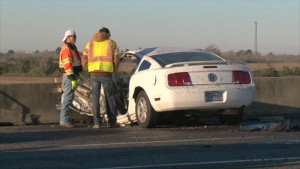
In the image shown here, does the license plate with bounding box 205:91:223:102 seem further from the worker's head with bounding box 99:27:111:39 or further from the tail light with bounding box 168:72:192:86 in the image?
the worker's head with bounding box 99:27:111:39

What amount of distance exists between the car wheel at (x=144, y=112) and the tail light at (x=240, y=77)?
1.39 meters

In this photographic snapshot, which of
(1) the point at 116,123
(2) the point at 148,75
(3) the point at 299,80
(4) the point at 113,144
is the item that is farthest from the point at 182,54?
(3) the point at 299,80

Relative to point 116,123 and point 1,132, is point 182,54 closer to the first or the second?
point 116,123

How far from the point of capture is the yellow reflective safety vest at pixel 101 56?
12.7 meters

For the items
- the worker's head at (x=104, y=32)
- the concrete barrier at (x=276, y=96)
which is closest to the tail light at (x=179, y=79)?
the worker's head at (x=104, y=32)

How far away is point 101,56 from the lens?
12.8m

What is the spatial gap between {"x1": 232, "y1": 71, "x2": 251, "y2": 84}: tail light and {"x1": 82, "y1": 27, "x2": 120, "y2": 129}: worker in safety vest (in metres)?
2.10

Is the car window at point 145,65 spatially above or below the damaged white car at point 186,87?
above

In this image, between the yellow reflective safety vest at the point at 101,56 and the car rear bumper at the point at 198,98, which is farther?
the yellow reflective safety vest at the point at 101,56

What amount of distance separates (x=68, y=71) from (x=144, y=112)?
5.37ft

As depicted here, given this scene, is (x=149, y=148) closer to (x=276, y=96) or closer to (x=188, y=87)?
(x=188, y=87)

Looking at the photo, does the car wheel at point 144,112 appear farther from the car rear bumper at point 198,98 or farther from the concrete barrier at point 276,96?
the concrete barrier at point 276,96

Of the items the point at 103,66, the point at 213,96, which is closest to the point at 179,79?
the point at 213,96

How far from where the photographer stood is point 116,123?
12883mm
